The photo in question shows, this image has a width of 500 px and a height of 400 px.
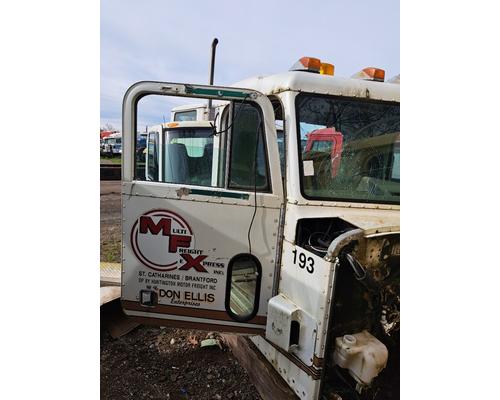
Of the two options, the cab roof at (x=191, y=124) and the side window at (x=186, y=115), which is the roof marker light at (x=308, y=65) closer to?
the cab roof at (x=191, y=124)

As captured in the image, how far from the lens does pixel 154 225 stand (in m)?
2.29

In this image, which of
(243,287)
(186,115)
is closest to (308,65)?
(243,287)

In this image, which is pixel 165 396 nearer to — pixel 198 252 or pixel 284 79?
pixel 198 252

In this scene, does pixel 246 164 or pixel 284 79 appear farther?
pixel 246 164

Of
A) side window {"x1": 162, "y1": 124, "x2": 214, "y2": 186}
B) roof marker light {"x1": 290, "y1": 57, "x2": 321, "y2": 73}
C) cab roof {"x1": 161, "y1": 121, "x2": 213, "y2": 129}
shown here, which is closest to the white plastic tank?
side window {"x1": 162, "y1": 124, "x2": 214, "y2": 186}

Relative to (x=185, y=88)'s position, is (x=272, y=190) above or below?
below

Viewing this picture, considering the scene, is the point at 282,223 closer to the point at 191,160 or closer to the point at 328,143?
the point at 328,143

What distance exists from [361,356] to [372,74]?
1930 millimetres

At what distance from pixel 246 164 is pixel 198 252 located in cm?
72

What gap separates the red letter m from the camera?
2.28m

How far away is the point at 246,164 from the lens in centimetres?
240

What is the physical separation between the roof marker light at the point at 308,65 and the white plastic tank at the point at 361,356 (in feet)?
5.85

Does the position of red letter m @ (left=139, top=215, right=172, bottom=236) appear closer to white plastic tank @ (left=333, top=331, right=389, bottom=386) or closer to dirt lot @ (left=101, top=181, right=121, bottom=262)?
white plastic tank @ (left=333, top=331, right=389, bottom=386)

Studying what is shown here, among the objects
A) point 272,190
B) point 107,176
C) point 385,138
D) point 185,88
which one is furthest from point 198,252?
point 107,176
